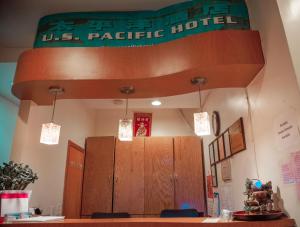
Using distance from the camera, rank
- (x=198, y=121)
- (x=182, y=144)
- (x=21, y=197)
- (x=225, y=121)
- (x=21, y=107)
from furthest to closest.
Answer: (x=182, y=144) → (x=225, y=121) → (x=21, y=107) → (x=198, y=121) → (x=21, y=197)

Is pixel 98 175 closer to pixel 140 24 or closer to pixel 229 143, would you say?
pixel 229 143

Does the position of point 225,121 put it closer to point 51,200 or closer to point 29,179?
point 29,179

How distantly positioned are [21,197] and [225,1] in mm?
2141

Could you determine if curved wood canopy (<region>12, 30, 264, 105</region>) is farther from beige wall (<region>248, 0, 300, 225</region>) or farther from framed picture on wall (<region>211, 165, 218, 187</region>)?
framed picture on wall (<region>211, 165, 218, 187</region>)

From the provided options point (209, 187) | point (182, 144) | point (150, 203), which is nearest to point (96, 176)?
point (150, 203)

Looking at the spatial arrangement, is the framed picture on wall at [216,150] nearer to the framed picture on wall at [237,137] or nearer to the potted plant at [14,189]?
the framed picture on wall at [237,137]

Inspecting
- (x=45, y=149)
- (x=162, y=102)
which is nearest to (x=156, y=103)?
(x=162, y=102)

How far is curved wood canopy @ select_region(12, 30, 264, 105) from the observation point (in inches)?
66.9

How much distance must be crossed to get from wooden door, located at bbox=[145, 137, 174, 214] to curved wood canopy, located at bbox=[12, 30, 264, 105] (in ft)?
7.17

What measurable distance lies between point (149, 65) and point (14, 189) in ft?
4.33

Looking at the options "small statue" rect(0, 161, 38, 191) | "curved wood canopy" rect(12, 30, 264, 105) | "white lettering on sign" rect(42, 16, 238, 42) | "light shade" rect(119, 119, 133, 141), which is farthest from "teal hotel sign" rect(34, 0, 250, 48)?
"small statue" rect(0, 161, 38, 191)

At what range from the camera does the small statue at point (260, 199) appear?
54.7 inches

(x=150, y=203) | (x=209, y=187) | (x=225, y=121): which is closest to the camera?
(x=225, y=121)

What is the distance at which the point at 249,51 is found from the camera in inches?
66.5
